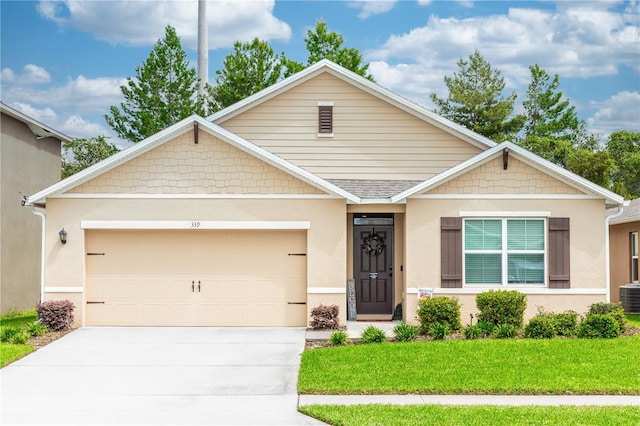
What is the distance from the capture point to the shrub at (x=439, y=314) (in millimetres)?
14562

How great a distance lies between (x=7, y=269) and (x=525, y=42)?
30631 millimetres

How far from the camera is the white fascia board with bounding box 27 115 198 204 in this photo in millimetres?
15906

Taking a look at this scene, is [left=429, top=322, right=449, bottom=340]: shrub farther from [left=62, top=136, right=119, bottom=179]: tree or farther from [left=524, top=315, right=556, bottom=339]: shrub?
[left=62, top=136, right=119, bottom=179]: tree

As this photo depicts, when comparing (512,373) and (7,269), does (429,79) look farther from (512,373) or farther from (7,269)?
(512,373)

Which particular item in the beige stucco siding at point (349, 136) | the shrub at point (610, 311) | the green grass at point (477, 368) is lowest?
the green grass at point (477, 368)

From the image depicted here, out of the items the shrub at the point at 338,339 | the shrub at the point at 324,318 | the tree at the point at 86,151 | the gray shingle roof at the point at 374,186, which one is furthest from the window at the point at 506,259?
the tree at the point at 86,151

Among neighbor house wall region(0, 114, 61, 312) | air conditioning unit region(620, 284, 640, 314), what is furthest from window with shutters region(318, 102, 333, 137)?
air conditioning unit region(620, 284, 640, 314)

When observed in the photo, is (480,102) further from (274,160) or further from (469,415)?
(469,415)

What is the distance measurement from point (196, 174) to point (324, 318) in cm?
422

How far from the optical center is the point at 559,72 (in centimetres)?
4894

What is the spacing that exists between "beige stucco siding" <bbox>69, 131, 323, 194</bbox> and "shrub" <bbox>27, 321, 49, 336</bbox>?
304 centimetres

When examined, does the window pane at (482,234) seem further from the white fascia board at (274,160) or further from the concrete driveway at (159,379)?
the concrete driveway at (159,379)

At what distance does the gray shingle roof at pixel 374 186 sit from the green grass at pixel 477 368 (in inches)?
184

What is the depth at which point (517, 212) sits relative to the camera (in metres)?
16.2
